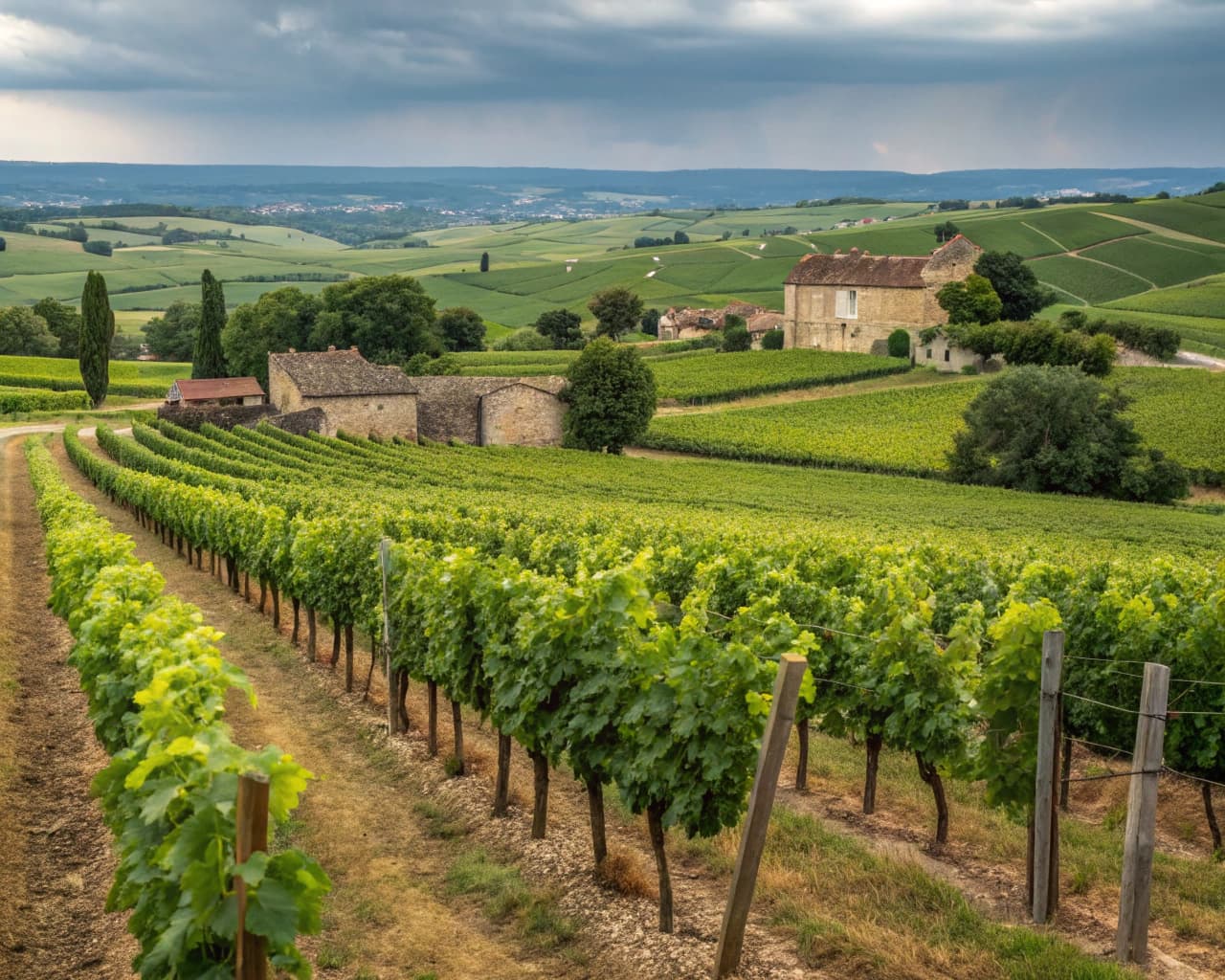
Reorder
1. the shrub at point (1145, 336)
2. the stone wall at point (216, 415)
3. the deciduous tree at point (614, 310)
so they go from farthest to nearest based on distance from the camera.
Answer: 1. the deciduous tree at point (614, 310)
2. the shrub at point (1145, 336)
3. the stone wall at point (216, 415)

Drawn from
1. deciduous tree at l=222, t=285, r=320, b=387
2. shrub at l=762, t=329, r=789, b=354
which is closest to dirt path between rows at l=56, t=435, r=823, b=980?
deciduous tree at l=222, t=285, r=320, b=387

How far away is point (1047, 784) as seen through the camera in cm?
834

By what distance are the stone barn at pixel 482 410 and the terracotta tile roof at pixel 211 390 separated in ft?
43.8

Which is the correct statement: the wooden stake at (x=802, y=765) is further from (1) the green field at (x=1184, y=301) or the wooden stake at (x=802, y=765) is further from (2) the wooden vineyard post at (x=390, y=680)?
(1) the green field at (x=1184, y=301)

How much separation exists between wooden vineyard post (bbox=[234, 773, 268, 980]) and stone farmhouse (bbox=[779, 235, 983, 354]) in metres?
83.6

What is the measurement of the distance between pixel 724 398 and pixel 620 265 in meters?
88.6

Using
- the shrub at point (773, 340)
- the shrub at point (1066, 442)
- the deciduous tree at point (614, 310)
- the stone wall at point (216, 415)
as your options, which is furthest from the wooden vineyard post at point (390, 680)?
the deciduous tree at point (614, 310)

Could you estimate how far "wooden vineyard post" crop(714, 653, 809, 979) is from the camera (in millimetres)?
7414

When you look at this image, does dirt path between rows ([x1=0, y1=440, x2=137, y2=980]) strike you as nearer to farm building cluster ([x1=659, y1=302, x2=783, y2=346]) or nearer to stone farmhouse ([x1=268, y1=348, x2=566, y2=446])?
stone farmhouse ([x1=268, y1=348, x2=566, y2=446])

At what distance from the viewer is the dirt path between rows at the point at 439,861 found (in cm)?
811

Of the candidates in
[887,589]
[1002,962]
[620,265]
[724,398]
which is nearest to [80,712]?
[887,589]

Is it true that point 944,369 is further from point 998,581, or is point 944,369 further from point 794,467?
point 998,581

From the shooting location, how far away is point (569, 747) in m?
9.76

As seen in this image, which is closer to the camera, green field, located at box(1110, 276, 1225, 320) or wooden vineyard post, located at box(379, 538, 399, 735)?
wooden vineyard post, located at box(379, 538, 399, 735)
